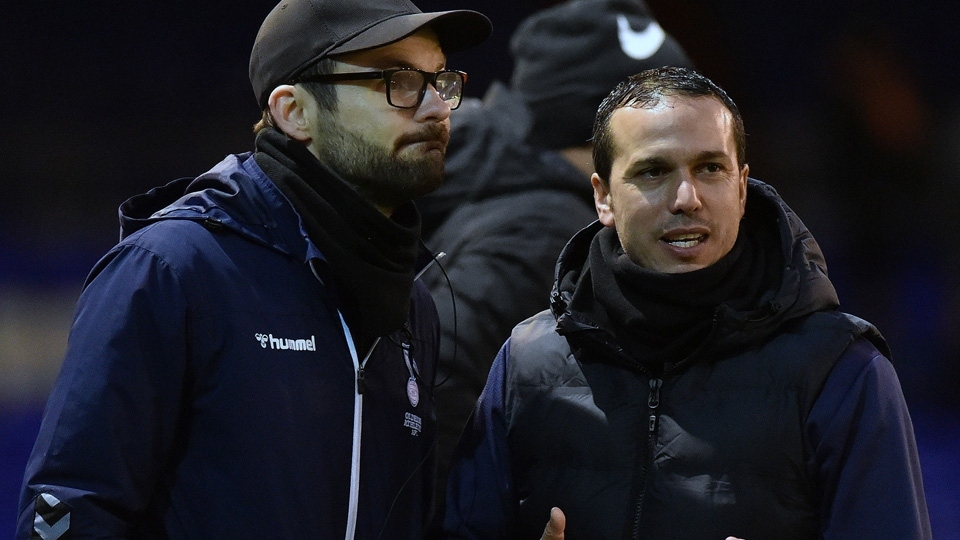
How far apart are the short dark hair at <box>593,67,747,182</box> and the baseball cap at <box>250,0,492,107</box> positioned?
1.21 ft

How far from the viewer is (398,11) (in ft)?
7.95

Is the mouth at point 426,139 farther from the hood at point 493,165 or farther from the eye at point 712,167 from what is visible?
the hood at point 493,165

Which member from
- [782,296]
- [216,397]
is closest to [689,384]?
[782,296]

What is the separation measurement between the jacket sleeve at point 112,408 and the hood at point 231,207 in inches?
5.5

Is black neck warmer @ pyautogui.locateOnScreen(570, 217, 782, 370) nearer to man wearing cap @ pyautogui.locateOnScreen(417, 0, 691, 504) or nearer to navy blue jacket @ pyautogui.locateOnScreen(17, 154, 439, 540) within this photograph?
navy blue jacket @ pyautogui.locateOnScreen(17, 154, 439, 540)

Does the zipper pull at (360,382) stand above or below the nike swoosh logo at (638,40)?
below

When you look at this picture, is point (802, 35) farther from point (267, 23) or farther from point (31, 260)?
point (267, 23)

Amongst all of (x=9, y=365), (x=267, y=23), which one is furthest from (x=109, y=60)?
(x=267, y=23)

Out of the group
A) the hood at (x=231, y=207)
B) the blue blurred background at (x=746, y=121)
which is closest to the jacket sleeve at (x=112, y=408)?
the hood at (x=231, y=207)

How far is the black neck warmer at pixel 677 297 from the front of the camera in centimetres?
214

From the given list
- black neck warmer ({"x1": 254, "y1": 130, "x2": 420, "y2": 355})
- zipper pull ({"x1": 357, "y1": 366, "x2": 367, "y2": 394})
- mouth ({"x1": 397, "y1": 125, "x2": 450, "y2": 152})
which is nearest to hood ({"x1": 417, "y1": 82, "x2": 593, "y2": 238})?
mouth ({"x1": 397, "y1": 125, "x2": 450, "y2": 152})

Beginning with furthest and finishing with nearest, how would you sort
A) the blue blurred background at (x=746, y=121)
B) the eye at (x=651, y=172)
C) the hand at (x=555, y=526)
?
the blue blurred background at (x=746, y=121) < the eye at (x=651, y=172) < the hand at (x=555, y=526)

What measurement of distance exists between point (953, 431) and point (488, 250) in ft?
16.6

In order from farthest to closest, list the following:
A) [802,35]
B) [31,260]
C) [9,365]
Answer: [802,35]
[31,260]
[9,365]
